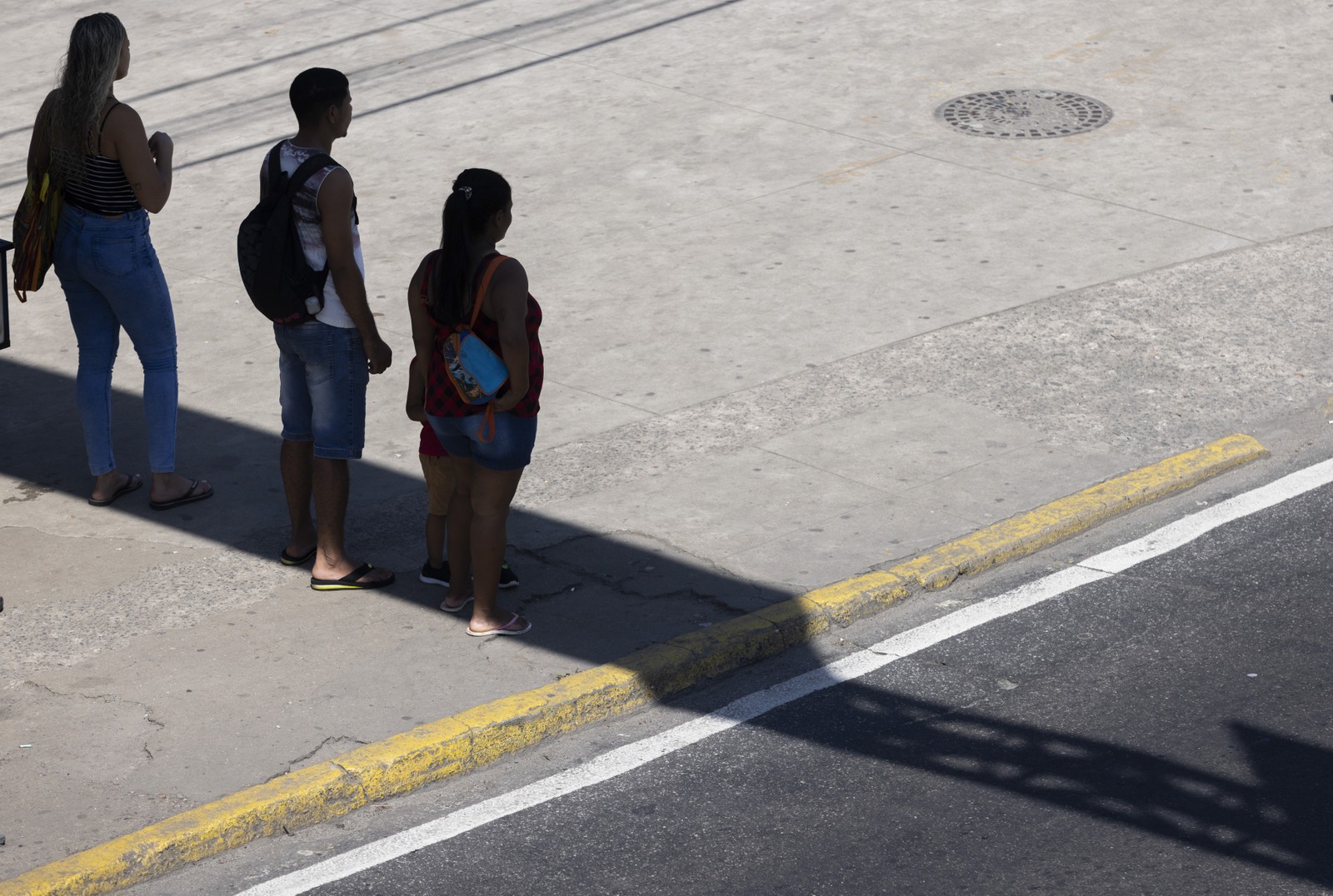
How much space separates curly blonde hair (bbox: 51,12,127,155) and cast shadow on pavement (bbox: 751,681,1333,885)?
10.8ft

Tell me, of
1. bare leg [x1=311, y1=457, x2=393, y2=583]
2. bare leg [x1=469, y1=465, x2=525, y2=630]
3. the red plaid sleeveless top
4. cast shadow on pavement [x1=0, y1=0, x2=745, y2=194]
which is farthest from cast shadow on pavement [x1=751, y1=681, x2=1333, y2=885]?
cast shadow on pavement [x1=0, y1=0, x2=745, y2=194]

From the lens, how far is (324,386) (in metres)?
6.36

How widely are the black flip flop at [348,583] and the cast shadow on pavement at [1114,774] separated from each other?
1632mm

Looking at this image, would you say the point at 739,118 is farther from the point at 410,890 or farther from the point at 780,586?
the point at 410,890

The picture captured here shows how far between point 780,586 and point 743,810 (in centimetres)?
143

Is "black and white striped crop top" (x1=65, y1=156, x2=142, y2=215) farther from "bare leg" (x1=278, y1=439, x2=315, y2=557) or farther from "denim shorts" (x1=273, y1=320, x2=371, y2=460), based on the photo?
"bare leg" (x1=278, y1=439, x2=315, y2=557)

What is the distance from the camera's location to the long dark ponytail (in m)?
5.61

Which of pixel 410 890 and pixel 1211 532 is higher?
pixel 410 890

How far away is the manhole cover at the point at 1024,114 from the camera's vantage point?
12.0 m

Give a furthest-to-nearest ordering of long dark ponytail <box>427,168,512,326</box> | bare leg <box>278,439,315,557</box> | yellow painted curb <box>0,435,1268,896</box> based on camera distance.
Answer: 1. bare leg <box>278,439,315,557</box>
2. long dark ponytail <box>427,168,512,326</box>
3. yellow painted curb <box>0,435,1268,896</box>

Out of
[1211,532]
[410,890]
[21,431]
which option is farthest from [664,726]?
[21,431]

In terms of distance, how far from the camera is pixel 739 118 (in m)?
12.4

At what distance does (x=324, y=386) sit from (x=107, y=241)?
1.17 m

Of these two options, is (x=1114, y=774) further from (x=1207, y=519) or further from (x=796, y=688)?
(x=1207, y=519)
